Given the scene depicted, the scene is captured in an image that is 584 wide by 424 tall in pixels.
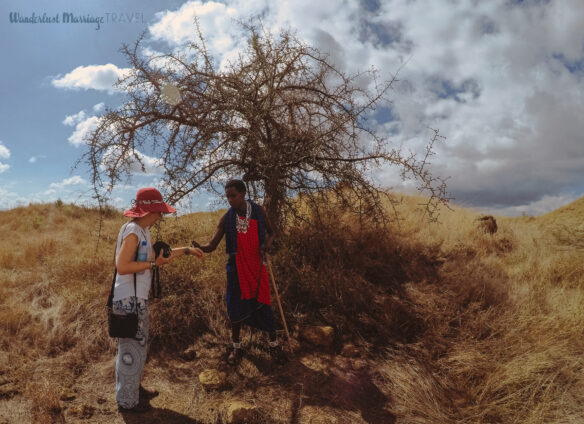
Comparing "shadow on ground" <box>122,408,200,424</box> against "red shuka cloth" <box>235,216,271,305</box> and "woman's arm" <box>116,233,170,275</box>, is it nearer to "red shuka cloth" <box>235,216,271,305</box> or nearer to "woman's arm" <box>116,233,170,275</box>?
"red shuka cloth" <box>235,216,271,305</box>

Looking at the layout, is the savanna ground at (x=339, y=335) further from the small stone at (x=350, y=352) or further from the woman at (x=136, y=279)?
the woman at (x=136, y=279)

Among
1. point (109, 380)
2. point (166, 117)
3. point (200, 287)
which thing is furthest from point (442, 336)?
point (166, 117)

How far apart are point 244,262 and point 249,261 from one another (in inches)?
2.3

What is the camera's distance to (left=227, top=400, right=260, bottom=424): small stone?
3193 millimetres

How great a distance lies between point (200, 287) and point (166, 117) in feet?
8.62

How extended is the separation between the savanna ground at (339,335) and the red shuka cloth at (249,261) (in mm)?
870

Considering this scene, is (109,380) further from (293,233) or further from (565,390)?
(565,390)

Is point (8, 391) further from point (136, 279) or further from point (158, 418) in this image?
point (136, 279)

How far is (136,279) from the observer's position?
124 inches

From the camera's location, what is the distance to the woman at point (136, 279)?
304 centimetres

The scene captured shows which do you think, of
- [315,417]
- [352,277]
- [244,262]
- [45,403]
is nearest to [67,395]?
[45,403]

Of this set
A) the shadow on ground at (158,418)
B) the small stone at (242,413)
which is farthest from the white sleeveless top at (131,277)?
the small stone at (242,413)

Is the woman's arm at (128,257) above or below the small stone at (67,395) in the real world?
above

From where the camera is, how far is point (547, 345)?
3.97m
